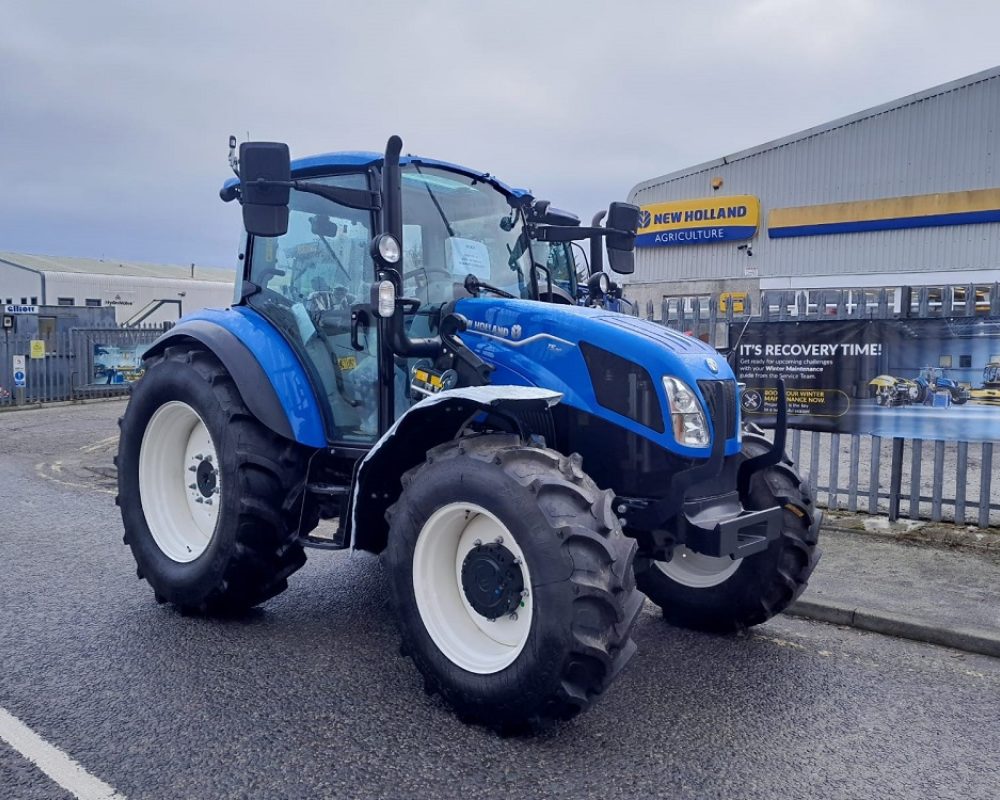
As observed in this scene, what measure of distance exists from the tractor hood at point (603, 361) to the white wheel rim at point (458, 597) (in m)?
0.77

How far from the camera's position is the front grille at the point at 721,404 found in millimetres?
3990

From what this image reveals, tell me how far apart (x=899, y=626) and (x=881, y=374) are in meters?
3.00

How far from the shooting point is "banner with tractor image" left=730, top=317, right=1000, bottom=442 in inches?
277

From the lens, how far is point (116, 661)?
4277 millimetres

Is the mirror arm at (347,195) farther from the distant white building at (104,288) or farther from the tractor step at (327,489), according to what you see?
the distant white building at (104,288)

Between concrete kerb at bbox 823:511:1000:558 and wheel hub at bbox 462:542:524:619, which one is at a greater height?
wheel hub at bbox 462:542:524:619

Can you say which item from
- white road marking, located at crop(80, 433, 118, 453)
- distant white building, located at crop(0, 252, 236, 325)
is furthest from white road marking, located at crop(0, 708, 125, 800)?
distant white building, located at crop(0, 252, 236, 325)

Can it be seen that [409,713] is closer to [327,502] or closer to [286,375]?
[327,502]

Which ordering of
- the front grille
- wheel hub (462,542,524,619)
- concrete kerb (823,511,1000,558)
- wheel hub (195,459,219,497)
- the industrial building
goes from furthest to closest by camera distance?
1. the industrial building
2. concrete kerb (823,511,1000,558)
3. wheel hub (195,459,219,497)
4. the front grille
5. wheel hub (462,542,524,619)

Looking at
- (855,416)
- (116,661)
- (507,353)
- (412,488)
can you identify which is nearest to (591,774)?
(412,488)

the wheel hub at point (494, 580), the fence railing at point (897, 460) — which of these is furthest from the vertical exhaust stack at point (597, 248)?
the fence railing at point (897, 460)

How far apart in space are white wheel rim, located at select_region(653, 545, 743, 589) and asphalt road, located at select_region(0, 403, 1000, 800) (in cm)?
30

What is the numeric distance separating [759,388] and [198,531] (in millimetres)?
5186

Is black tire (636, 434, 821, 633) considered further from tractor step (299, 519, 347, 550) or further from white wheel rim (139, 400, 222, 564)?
white wheel rim (139, 400, 222, 564)
